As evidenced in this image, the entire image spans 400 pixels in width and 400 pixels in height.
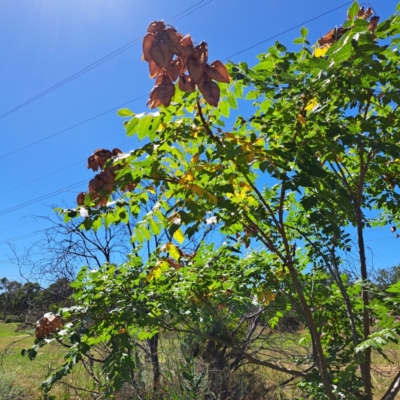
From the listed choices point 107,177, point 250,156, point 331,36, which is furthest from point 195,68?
point 331,36

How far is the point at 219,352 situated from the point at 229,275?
2790 millimetres

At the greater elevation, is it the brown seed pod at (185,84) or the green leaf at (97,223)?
the brown seed pod at (185,84)

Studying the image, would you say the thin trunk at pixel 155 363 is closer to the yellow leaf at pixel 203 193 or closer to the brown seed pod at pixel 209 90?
the yellow leaf at pixel 203 193

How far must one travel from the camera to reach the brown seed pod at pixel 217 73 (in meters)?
1.20

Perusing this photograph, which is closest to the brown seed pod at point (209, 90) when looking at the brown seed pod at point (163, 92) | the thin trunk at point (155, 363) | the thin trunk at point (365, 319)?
the brown seed pod at point (163, 92)

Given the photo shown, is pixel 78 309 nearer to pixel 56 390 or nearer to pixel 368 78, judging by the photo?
pixel 368 78

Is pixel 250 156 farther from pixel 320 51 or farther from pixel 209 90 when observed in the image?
pixel 320 51

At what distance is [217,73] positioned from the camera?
121cm

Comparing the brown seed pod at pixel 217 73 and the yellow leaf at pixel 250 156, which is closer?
the brown seed pod at pixel 217 73

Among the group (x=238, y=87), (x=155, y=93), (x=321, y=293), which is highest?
(x=238, y=87)

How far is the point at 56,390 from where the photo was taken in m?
5.86

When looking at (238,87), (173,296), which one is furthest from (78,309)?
(238,87)

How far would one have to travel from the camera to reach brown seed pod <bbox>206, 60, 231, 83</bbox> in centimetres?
120

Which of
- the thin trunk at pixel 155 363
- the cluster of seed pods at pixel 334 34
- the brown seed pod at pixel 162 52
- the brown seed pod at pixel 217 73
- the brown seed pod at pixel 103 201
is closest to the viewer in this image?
the brown seed pod at pixel 162 52
